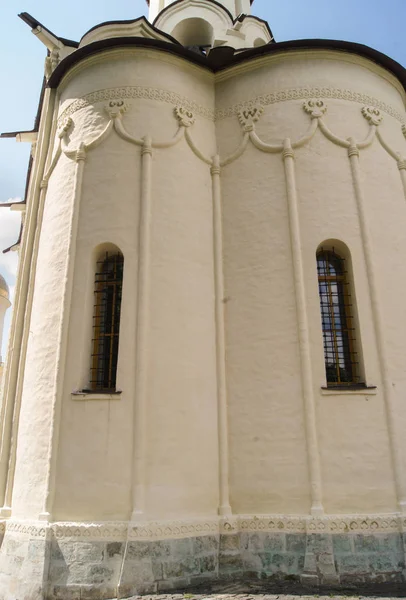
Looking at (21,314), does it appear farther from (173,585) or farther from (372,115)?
(372,115)

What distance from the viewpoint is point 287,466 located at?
7762 millimetres

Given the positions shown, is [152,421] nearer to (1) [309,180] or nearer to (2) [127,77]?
(1) [309,180]

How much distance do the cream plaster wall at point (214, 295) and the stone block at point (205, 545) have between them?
347 millimetres

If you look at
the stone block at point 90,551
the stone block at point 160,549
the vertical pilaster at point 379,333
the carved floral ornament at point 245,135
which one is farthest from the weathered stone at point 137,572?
the carved floral ornament at point 245,135

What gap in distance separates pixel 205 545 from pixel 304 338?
3.34 meters

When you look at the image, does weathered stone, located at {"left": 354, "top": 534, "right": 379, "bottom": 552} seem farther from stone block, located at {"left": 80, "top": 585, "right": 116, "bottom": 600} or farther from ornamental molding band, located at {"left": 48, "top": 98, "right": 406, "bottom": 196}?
ornamental molding band, located at {"left": 48, "top": 98, "right": 406, "bottom": 196}

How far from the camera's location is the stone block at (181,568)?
6957 mm

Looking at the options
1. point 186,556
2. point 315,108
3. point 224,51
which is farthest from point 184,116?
point 186,556

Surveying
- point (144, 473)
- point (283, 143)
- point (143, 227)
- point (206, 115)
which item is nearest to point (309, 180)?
point (283, 143)

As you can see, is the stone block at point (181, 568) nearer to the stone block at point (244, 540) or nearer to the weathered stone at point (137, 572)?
the weathered stone at point (137, 572)

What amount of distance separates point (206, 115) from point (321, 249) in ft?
11.2

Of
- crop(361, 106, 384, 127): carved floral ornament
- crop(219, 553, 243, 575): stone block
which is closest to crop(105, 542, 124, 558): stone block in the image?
crop(219, 553, 243, 575): stone block

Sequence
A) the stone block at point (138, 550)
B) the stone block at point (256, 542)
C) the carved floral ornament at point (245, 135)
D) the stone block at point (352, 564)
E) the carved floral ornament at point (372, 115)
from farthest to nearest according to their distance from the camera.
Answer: the carved floral ornament at point (372, 115)
the carved floral ornament at point (245, 135)
the stone block at point (256, 542)
the stone block at point (352, 564)
the stone block at point (138, 550)

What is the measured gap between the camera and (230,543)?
297 inches
